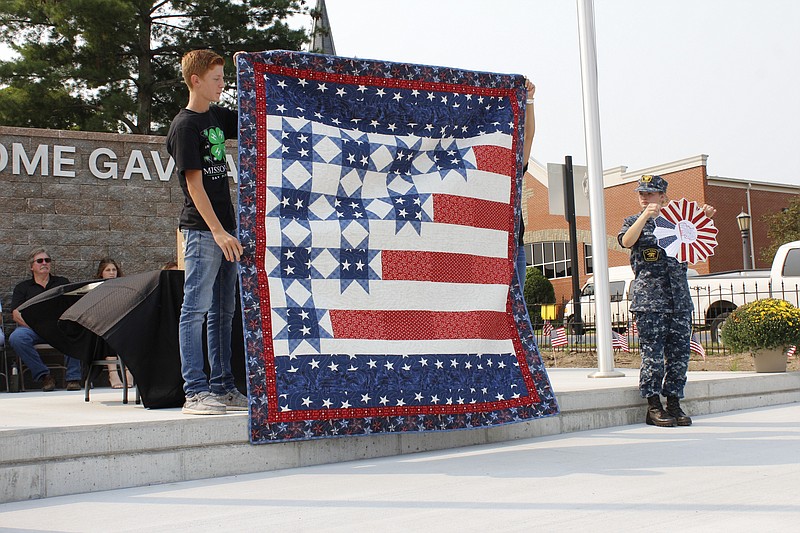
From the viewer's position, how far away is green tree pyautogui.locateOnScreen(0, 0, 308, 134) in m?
19.8

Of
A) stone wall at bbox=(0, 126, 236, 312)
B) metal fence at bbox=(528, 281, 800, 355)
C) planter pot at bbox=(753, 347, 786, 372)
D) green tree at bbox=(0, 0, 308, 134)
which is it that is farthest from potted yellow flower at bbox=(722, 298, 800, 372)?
green tree at bbox=(0, 0, 308, 134)

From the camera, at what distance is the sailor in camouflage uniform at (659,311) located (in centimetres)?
548

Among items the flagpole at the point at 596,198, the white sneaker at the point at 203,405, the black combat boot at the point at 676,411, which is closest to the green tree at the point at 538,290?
the flagpole at the point at 596,198

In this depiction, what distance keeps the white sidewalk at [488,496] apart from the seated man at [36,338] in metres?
4.37

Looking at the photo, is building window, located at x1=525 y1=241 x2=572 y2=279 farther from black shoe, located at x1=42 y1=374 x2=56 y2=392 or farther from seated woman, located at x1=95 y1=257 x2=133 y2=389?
black shoe, located at x1=42 y1=374 x2=56 y2=392

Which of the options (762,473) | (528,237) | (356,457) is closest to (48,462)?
(356,457)

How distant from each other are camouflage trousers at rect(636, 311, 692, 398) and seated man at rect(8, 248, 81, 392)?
17.1 feet

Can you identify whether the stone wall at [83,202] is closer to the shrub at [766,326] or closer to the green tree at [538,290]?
the shrub at [766,326]

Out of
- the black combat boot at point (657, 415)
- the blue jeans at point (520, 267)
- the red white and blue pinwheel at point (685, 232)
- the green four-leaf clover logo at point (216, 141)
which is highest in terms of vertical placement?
the green four-leaf clover logo at point (216, 141)

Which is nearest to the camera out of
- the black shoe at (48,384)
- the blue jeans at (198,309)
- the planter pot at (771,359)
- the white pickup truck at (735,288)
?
the blue jeans at (198,309)

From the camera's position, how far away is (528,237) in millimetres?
39438

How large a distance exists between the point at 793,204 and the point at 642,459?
96.1ft

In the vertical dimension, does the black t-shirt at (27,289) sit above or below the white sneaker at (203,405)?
above

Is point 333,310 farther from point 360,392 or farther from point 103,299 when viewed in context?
point 103,299
